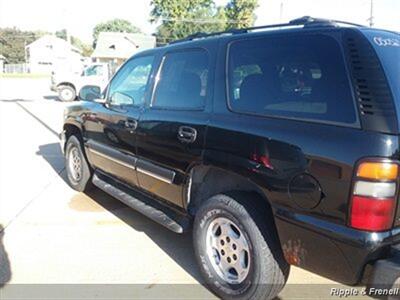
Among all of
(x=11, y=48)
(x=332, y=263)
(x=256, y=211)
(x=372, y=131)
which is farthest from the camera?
(x=11, y=48)

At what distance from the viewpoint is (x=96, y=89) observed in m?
5.84

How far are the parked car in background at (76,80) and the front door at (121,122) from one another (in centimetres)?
1767

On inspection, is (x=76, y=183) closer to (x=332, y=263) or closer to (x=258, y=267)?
(x=258, y=267)

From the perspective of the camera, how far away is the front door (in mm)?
4413

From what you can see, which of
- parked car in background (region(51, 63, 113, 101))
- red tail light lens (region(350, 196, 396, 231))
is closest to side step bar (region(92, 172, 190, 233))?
red tail light lens (region(350, 196, 396, 231))

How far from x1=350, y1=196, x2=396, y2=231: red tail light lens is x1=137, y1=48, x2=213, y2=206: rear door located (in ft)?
4.27

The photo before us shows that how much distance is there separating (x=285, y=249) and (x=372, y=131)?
0.94 metres

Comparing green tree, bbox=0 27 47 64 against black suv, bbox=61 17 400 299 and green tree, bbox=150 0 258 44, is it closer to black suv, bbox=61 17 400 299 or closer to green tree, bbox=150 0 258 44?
green tree, bbox=150 0 258 44

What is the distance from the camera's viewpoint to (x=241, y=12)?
57.4 metres

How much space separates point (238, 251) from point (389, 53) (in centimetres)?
167

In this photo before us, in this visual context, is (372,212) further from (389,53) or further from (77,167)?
(77,167)

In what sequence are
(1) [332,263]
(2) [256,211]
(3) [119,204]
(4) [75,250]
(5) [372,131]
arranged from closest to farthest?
(5) [372,131], (1) [332,263], (2) [256,211], (4) [75,250], (3) [119,204]

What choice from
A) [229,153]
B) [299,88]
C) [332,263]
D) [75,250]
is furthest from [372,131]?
[75,250]

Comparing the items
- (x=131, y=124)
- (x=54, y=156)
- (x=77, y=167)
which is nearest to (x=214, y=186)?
(x=131, y=124)
